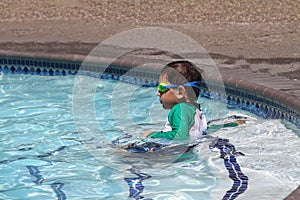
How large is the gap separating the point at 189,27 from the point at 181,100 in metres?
5.09

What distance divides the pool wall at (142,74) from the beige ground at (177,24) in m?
0.28

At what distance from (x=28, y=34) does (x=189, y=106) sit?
558 centimetres

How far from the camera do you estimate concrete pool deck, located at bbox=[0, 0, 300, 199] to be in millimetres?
8844

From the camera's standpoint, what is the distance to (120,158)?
245 inches

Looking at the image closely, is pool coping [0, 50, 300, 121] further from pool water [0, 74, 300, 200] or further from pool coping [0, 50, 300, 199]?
pool water [0, 74, 300, 200]

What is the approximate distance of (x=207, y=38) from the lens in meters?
10.3

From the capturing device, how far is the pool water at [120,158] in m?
5.59

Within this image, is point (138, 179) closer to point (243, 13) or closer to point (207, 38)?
point (207, 38)

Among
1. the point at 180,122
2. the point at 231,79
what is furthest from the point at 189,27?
the point at 180,122

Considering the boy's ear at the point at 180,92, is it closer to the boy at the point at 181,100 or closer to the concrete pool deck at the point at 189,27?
the boy at the point at 181,100

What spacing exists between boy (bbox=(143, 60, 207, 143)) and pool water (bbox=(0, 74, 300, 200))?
24cm

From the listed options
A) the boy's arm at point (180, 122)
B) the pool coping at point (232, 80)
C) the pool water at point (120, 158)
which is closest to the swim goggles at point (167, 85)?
the boy's arm at point (180, 122)

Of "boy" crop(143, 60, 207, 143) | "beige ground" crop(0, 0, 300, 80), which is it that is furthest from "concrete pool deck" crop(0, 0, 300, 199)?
"boy" crop(143, 60, 207, 143)

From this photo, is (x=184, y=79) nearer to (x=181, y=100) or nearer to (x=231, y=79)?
(x=181, y=100)
